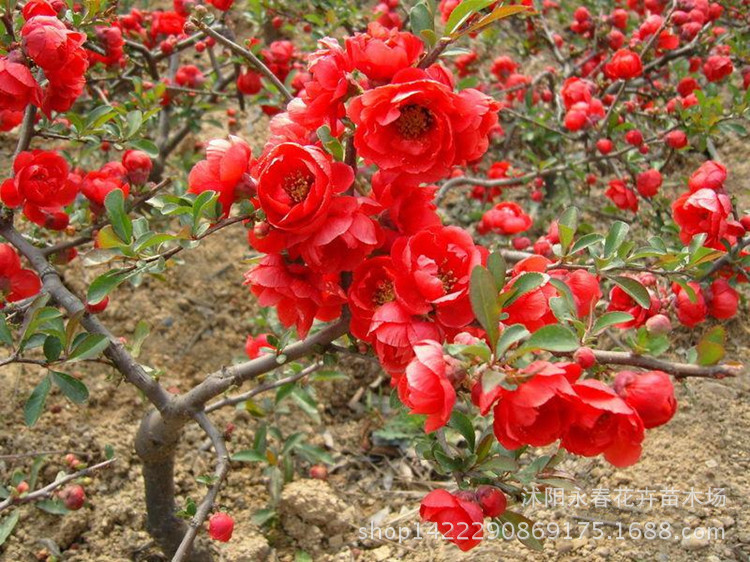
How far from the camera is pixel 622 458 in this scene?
35.2 inches

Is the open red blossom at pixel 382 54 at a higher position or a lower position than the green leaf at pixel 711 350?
higher

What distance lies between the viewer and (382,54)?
0.97 metres

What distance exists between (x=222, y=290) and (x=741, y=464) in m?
1.80

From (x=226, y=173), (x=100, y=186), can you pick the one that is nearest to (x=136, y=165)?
(x=100, y=186)

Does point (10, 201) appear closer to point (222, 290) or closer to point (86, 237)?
Answer: point (86, 237)

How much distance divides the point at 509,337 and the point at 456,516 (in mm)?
361

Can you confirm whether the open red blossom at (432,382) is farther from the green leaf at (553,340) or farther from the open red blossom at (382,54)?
the open red blossom at (382,54)

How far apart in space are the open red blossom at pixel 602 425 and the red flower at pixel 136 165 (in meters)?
1.18

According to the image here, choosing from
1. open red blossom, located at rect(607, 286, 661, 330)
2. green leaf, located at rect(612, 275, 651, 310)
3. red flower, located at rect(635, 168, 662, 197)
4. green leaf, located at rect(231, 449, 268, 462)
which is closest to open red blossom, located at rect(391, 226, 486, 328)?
green leaf, located at rect(612, 275, 651, 310)

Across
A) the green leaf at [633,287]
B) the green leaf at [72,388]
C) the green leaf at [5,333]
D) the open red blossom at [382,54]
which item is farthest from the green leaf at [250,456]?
the open red blossom at [382,54]

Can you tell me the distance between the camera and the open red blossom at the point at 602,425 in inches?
32.2

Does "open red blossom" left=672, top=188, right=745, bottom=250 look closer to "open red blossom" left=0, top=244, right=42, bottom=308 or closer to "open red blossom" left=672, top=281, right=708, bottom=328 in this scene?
"open red blossom" left=672, top=281, right=708, bottom=328

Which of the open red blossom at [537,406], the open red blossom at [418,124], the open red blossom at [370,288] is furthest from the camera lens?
the open red blossom at [370,288]

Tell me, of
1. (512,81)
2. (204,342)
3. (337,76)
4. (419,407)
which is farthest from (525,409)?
(512,81)
